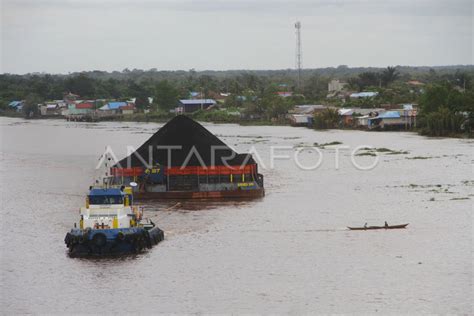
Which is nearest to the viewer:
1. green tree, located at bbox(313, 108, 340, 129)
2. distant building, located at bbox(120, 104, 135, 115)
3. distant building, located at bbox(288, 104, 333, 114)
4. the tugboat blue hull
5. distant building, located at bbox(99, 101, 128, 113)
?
the tugboat blue hull

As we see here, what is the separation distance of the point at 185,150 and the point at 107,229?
13941 mm

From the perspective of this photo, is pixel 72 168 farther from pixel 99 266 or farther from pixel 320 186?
pixel 99 266

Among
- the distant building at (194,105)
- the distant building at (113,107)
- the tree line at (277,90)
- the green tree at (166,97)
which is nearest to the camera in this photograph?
the tree line at (277,90)

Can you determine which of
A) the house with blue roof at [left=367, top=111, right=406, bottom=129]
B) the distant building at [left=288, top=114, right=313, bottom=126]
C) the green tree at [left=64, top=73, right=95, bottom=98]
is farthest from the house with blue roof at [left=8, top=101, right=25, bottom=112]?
the house with blue roof at [left=367, top=111, right=406, bottom=129]

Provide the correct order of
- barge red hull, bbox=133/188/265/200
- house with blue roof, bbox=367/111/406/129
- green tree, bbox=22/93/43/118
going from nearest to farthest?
1. barge red hull, bbox=133/188/265/200
2. house with blue roof, bbox=367/111/406/129
3. green tree, bbox=22/93/43/118

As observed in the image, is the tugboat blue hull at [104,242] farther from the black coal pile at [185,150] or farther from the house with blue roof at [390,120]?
the house with blue roof at [390,120]

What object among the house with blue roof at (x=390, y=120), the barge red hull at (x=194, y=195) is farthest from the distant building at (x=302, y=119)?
the barge red hull at (x=194, y=195)

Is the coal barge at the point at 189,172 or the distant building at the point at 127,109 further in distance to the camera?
the distant building at the point at 127,109

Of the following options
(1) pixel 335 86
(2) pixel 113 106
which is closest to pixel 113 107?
(2) pixel 113 106

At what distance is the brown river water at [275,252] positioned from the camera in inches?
947

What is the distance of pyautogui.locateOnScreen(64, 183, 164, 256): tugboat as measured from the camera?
94.3ft

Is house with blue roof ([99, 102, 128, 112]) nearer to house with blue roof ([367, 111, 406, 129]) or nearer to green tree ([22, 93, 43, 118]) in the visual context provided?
green tree ([22, 93, 43, 118])

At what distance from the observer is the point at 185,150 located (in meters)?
42.3

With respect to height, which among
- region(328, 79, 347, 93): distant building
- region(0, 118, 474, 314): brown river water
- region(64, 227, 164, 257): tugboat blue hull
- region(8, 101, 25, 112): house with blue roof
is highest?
region(328, 79, 347, 93): distant building
